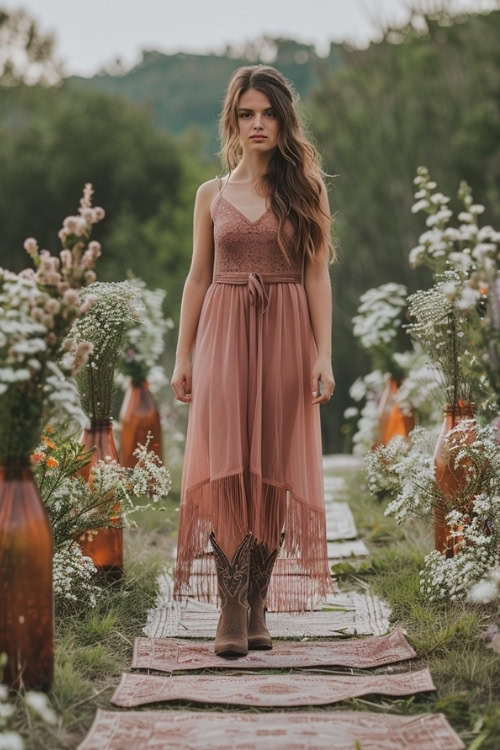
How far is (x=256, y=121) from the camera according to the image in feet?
11.3

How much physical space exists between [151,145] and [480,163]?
9.64 meters

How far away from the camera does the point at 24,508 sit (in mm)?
2699

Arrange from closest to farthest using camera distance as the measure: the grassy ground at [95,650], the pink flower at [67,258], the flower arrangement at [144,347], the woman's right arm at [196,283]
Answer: the grassy ground at [95,650], the pink flower at [67,258], the woman's right arm at [196,283], the flower arrangement at [144,347]

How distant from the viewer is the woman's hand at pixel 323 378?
3404 mm

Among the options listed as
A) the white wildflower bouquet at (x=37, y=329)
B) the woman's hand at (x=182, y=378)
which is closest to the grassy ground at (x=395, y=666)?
the white wildflower bouquet at (x=37, y=329)

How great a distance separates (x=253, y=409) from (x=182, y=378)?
1.16 feet

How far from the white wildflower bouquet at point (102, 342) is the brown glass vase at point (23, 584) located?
4.73 ft

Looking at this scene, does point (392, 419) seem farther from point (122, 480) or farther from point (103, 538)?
point (122, 480)

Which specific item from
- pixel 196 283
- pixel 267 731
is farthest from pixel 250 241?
pixel 267 731

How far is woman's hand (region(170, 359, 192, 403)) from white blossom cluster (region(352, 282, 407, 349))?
2.78 m

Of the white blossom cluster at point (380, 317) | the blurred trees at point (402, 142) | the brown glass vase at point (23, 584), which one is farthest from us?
the blurred trees at point (402, 142)

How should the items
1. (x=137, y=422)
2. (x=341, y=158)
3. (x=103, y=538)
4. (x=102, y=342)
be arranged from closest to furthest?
1. (x=103, y=538)
2. (x=102, y=342)
3. (x=137, y=422)
4. (x=341, y=158)

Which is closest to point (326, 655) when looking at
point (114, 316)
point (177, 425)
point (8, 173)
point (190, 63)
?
point (114, 316)

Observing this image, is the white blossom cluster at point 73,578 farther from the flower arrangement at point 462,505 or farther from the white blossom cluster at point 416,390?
the white blossom cluster at point 416,390
